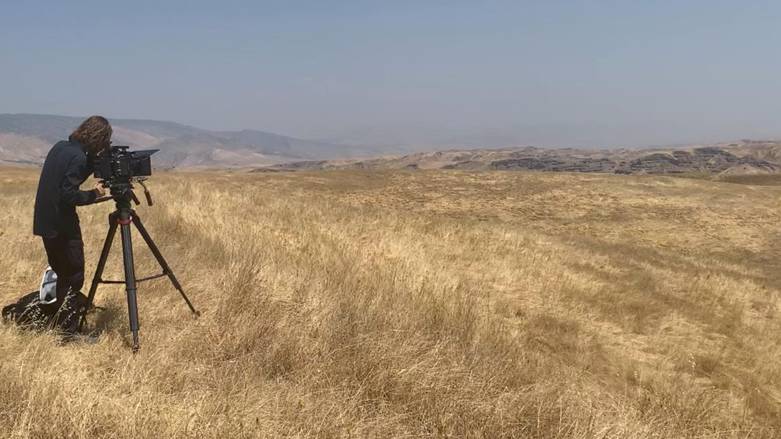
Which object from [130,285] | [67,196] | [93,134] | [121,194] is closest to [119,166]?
[121,194]

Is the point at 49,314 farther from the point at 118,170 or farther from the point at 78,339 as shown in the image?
the point at 118,170

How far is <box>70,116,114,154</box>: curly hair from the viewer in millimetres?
4250

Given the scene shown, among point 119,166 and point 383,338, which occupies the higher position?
point 119,166

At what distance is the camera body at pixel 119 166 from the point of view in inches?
166

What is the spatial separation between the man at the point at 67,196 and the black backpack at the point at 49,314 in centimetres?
7

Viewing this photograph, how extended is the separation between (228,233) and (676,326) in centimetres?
895

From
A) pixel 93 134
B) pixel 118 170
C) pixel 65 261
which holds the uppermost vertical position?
pixel 93 134

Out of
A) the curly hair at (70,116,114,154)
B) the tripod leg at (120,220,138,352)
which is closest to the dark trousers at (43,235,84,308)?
the tripod leg at (120,220,138,352)

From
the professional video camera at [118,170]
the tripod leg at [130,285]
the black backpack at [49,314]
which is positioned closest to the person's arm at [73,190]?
the professional video camera at [118,170]

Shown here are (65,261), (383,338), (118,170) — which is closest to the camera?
(118,170)

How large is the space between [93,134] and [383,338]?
3.29 m

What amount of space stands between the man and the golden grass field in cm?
66

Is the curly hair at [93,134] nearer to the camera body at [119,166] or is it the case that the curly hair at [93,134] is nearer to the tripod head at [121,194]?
the camera body at [119,166]

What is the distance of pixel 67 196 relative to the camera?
4.11 metres
